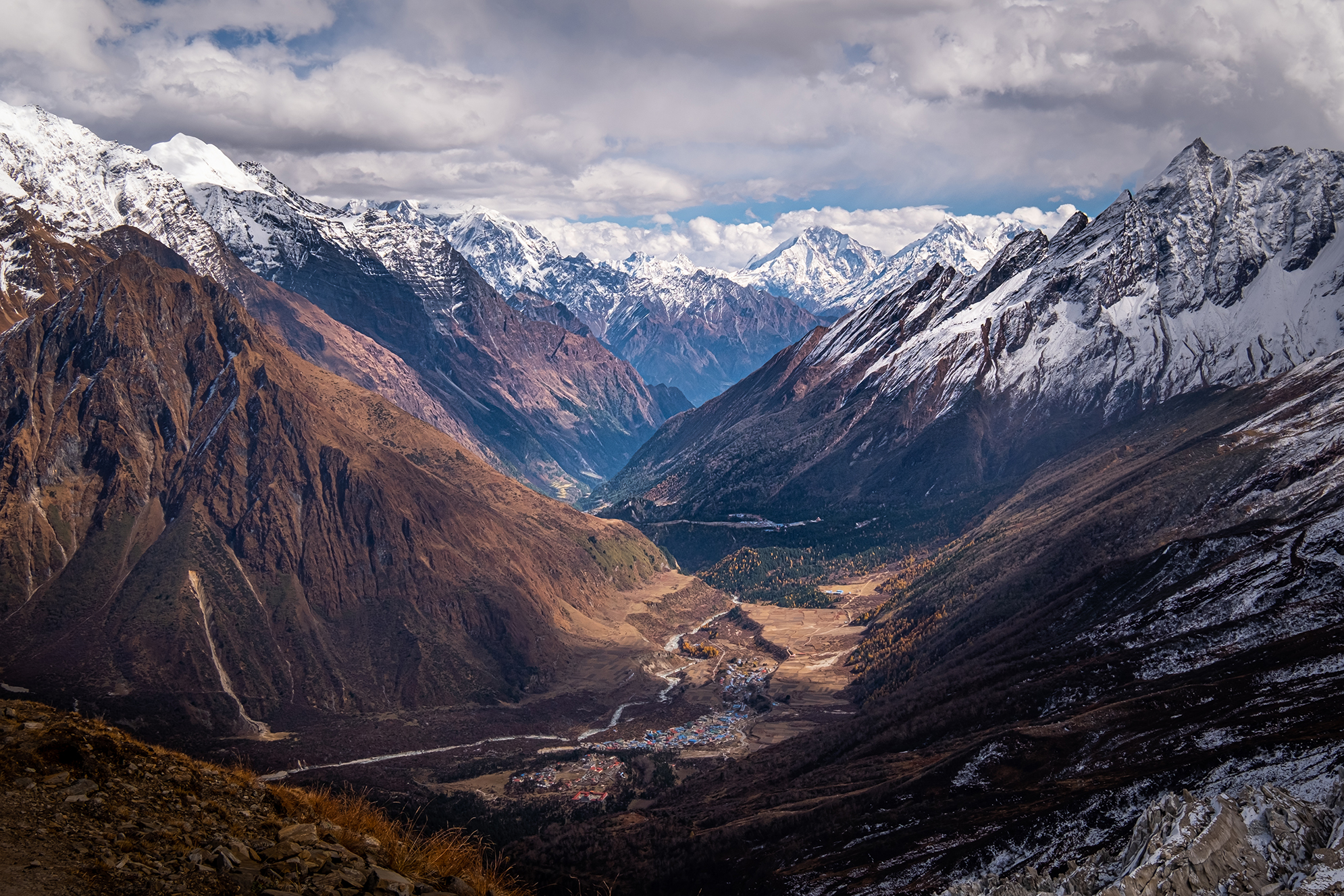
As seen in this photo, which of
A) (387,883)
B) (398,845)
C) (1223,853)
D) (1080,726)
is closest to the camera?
(387,883)

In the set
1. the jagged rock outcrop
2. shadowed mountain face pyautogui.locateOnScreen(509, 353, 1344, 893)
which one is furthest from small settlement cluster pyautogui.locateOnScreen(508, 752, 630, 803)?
the jagged rock outcrop

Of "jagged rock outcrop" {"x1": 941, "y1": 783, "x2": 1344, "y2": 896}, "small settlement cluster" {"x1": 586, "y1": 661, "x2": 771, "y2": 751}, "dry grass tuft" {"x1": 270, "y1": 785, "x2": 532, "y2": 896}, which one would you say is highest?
"dry grass tuft" {"x1": 270, "y1": 785, "x2": 532, "y2": 896}

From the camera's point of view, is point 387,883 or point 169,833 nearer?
point 387,883

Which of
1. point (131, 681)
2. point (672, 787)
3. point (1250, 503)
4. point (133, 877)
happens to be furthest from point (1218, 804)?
point (131, 681)

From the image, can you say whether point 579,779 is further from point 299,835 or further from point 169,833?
point 169,833

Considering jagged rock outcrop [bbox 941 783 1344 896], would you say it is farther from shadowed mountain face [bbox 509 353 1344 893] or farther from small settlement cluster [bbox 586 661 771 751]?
small settlement cluster [bbox 586 661 771 751]

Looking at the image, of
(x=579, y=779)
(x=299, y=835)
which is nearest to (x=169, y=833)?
(x=299, y=835)

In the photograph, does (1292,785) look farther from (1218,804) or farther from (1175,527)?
(1175,527)

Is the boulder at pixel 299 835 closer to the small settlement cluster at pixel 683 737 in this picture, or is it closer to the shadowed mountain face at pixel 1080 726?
the shadowed mountain face at pixel 1080 726
